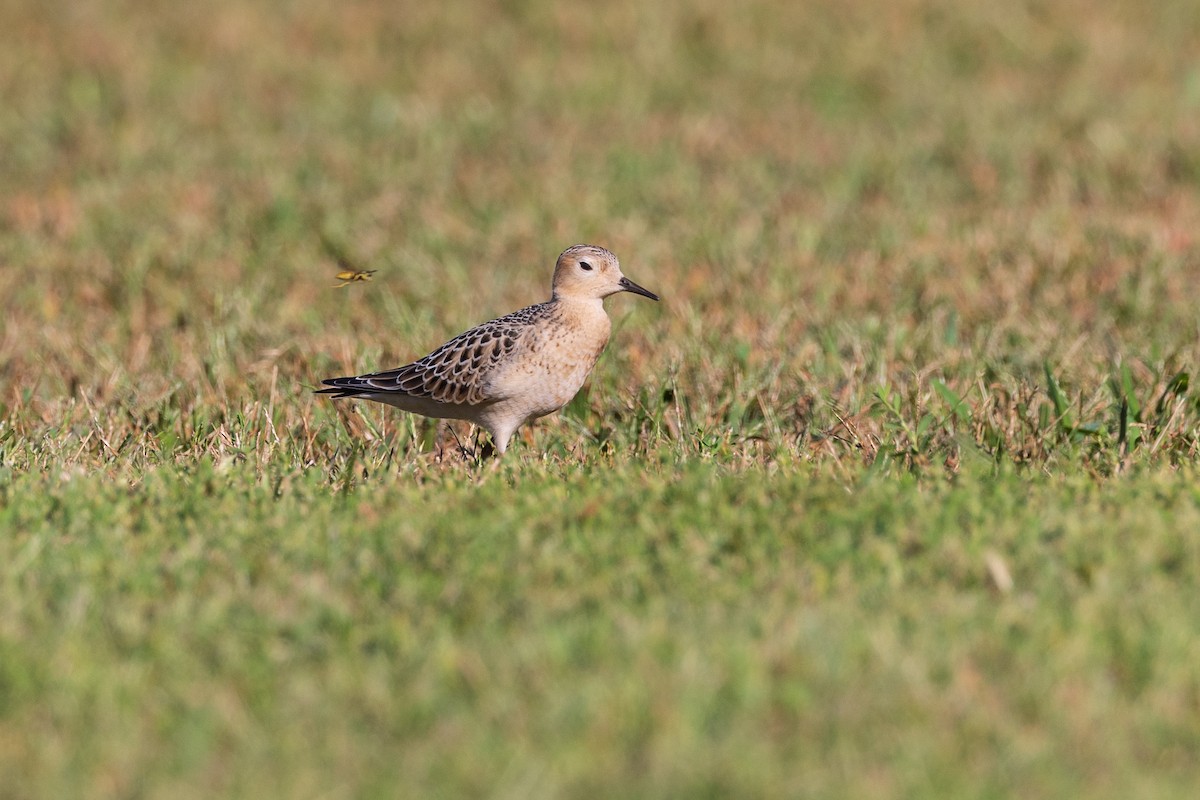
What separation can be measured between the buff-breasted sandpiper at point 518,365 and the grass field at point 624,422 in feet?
0.85

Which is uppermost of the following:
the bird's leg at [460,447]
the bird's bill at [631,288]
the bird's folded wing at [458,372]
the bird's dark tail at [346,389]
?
the bird's bill at [631,288]

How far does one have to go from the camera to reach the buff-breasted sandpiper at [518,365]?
620cm

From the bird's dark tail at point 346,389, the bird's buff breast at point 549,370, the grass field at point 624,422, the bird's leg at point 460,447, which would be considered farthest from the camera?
the bird's leg at point 460,447

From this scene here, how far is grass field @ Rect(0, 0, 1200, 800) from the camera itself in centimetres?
378

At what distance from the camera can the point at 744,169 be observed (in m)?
11.8

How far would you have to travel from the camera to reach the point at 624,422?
673 centimetres

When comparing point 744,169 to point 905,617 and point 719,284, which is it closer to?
point 719,284

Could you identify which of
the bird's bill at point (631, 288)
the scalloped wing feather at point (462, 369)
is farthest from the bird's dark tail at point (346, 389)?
the bird's bill at point (631, 288)

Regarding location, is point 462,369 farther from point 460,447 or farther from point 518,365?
point 460,447

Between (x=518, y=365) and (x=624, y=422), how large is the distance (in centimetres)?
73

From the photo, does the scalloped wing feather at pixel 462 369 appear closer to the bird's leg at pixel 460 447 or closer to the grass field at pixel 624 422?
the grass field at pixel 624 422

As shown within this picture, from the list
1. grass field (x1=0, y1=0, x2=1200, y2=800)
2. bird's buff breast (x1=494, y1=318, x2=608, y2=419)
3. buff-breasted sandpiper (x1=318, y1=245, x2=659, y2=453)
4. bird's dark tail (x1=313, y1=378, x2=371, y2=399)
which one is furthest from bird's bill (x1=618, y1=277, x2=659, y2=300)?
bird's dark tail (x1=313, y1=378, x2=371, y2=399)

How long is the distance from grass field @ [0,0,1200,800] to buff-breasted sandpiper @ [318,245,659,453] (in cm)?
26

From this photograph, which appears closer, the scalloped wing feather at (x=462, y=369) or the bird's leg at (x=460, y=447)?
the scalloped wing feather at (x=462, y=369)
